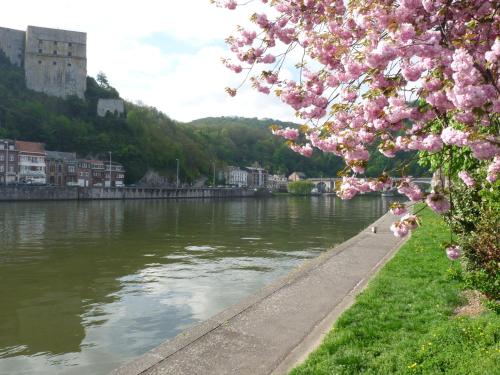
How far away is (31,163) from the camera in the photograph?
10344 centimetres

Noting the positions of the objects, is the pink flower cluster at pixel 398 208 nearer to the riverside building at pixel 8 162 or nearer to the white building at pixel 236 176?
the riverside building at pixel 8 162

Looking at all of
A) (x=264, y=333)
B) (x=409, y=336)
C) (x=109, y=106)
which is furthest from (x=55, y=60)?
(x=409, y=336)

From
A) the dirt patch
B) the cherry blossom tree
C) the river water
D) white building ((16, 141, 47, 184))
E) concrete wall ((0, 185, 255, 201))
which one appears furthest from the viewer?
white building ((16, 141, 47, 184))

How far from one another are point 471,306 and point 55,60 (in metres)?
140

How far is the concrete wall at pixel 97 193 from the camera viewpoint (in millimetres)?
87438

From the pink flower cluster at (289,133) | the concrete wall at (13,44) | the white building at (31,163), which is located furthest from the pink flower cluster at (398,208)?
the concrete wall at (13,44)

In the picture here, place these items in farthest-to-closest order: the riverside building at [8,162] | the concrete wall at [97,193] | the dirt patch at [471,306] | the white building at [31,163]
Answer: the white building at [31,163] → the riverside building at [8,162] → the concrete wall at [97,193] → the dirt patch at [471,306]

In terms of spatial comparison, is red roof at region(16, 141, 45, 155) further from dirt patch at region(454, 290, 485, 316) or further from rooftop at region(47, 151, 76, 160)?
dirt patch at region(454, 290, 485, 316)

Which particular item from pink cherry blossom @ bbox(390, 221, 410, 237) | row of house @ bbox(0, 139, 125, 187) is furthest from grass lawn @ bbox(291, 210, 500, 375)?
row of house @ bbox(0, 139, 125, 187)

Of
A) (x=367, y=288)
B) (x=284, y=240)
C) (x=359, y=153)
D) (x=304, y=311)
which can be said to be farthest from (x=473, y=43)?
(x=284, y=240)

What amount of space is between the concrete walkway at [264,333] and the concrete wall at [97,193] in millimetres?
82808

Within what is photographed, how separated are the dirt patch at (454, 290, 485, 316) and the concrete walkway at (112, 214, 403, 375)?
2.49 metres

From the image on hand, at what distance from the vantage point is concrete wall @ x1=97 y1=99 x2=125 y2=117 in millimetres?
143375

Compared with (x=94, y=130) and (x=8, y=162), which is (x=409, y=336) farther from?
(x=94, y=130)
